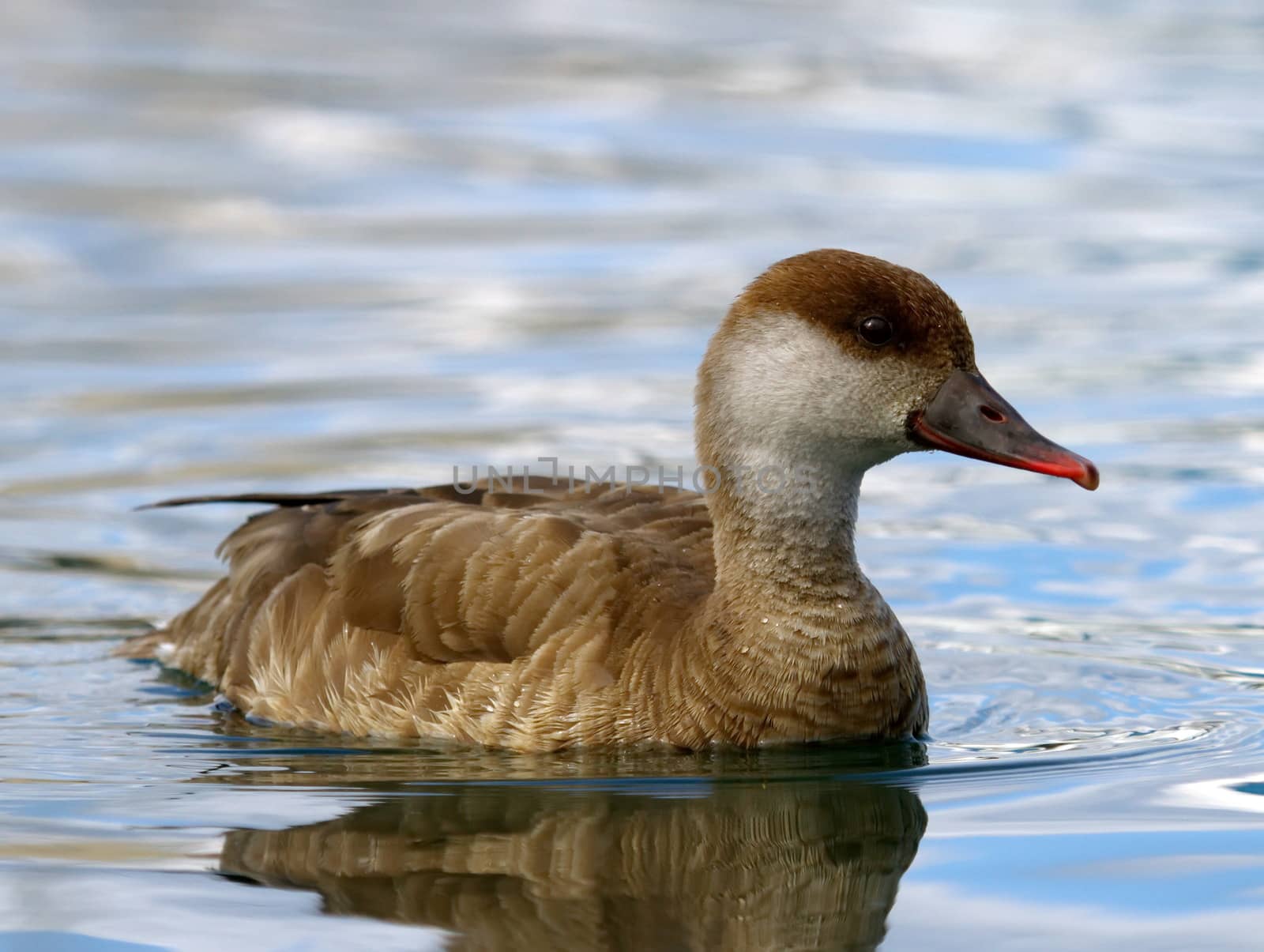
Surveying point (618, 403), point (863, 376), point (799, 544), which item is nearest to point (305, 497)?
point (799, 544)

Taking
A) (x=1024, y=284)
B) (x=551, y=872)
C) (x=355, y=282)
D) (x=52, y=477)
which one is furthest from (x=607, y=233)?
(x=551, y=872)

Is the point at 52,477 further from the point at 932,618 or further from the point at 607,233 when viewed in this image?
the point at 607,233

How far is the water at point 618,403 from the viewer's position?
6191mm

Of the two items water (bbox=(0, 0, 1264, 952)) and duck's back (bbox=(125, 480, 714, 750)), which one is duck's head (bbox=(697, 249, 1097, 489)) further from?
water (bbox=(0, 0, 1264, 952))

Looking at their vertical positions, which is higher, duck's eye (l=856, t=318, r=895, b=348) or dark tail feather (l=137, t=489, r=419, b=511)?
duck's eye (l=856, t=318, r=895, b=348)

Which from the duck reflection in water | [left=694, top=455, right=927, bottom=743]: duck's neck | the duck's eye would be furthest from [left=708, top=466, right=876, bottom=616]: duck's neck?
the duck reflection in water

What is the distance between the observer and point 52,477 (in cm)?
1135

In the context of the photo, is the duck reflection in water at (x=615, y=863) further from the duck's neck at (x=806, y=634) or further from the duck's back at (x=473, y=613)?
the duck's back at (x=473, y=613)

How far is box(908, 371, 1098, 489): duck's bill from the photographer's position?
7.11 meters

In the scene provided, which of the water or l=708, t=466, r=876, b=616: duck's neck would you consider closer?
the water

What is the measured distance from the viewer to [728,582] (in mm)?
7512

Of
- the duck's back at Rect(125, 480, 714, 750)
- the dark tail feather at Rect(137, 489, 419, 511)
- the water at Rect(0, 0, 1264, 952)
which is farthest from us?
the dark tail feather at Rect(137, 489, 419, 511)

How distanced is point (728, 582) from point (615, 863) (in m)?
1.48

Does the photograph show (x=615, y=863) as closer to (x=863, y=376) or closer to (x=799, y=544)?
(x=799, y=544)
